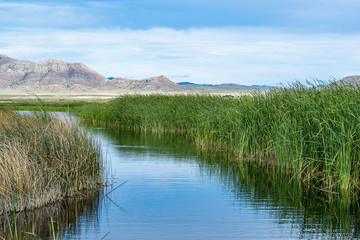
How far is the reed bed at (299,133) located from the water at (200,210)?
777 mm

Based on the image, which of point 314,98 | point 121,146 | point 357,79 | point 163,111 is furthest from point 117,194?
point 163,111

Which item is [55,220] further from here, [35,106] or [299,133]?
[299,133]

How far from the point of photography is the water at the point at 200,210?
28.5 ft

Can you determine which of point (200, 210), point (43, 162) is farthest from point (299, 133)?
point (43, 162)

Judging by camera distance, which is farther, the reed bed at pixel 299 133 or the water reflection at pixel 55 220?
the reed bed at pixel 299 133

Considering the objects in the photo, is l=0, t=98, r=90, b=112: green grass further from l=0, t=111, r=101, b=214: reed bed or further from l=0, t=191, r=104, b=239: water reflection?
l=0, t=191, r=104, b=239: water reflection

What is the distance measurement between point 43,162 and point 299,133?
740 centimetres

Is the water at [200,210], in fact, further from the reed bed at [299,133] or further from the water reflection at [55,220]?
the reed bed at [299,133]

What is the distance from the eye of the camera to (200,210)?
10344mm

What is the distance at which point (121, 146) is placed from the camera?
22.6 m

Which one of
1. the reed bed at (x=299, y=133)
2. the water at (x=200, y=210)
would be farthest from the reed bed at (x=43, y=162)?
the reed bed at (x=299, y=133)

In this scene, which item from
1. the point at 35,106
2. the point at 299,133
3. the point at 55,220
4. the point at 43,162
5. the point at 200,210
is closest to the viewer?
the point at 55,220

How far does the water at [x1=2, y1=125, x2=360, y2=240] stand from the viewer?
342 inches

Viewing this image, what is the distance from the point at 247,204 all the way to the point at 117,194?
344cm
